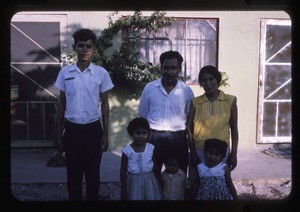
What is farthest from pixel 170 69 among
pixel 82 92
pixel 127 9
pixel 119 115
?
pixel 119 115

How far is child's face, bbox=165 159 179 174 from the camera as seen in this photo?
2.62 meters

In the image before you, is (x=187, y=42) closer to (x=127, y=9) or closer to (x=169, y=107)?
(x=169, y=107)

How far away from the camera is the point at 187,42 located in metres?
5.26

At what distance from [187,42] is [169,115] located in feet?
8.98

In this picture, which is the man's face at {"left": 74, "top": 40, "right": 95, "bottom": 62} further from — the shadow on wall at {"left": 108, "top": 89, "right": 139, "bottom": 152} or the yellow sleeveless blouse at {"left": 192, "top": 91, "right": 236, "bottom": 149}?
the shadow on wall at {"left": 108, "top": 89, "right": 139, "bottom": 152}

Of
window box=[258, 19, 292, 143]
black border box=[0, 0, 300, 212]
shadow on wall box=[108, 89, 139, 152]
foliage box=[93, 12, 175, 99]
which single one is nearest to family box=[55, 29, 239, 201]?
black border box=[0, 0, 300, 212]

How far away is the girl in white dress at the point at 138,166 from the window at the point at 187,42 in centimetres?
272

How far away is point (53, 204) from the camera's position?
1.49 meters

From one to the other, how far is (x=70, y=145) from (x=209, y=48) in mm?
3100

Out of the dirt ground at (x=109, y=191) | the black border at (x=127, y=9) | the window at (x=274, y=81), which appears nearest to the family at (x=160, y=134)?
the black border at (x=127, y=9)

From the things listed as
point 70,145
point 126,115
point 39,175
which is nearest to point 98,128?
point 70,145

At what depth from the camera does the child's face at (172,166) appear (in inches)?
103

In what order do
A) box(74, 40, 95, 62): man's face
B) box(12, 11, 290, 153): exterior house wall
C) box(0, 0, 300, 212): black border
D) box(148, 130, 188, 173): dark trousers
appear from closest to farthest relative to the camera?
box(0, 0, 300, 212): black border, box(74, 40, 95, 62): man's face, box(148, 130, 188, 173): dark trousers, box(12, 11, 290, 153): exterior house wall
